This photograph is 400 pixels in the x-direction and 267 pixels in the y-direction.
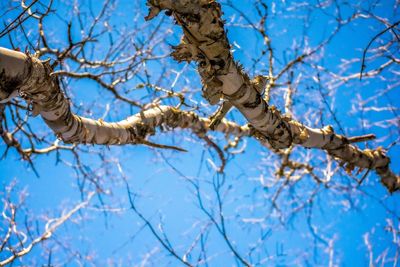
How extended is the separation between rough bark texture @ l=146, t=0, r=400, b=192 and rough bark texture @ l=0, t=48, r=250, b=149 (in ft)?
2.25

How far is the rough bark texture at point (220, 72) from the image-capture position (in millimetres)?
1629

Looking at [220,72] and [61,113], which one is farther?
[61,113]

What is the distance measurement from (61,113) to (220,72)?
107 centimetres

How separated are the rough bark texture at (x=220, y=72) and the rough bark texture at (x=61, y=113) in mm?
686

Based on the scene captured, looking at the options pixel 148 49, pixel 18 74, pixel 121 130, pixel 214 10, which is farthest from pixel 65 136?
pixel 148 49

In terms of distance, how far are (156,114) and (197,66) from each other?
124cm

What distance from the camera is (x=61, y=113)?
214cm

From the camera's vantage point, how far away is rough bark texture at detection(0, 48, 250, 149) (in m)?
1.62

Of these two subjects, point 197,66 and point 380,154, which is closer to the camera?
point 197,66

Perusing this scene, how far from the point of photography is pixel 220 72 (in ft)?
6.23

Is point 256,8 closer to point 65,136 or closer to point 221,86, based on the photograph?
point 221,86

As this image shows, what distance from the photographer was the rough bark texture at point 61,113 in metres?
1.62

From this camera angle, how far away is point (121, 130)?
270cm

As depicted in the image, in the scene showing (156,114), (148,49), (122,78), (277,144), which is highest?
(148,49)
